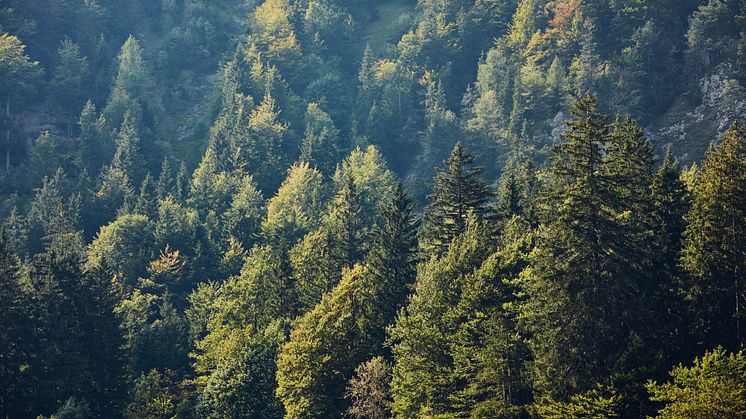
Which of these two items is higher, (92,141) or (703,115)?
(92,141)

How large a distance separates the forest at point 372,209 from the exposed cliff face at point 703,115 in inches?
11.7

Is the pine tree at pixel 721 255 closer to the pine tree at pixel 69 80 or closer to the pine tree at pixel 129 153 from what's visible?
the pine tree at pixel 129 153

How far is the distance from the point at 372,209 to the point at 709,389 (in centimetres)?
6920

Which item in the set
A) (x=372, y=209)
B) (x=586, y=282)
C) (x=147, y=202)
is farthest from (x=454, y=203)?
(x=147, y=202)

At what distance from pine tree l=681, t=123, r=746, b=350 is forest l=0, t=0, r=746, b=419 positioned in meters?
0.12

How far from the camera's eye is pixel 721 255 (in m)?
53.2

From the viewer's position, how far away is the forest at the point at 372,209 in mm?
54125

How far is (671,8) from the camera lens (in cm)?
13000

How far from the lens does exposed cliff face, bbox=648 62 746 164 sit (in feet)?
372

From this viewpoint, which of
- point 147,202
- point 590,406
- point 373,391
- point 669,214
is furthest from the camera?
point 147,202

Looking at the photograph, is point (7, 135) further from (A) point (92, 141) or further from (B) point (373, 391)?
(B) point (373, 391)

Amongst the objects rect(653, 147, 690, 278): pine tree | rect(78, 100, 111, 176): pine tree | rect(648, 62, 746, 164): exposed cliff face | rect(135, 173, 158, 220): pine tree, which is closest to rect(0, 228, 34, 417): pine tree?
rect(135, 173, 158, 220): pine tree

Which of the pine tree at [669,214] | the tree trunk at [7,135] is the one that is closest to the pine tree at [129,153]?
the tree trunk at [7,135]

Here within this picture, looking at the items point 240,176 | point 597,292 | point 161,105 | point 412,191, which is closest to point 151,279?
point 240,176
